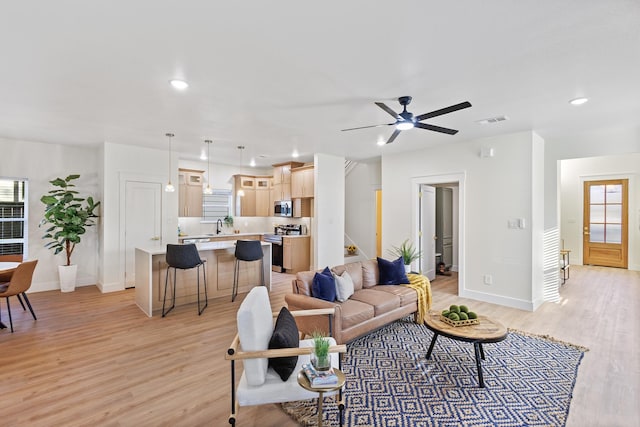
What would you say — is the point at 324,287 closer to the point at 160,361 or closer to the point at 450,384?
the point at 450,384

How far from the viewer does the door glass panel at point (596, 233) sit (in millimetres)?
8203

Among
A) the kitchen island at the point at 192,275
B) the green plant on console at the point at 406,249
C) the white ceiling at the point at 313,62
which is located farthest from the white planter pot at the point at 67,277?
the green plant on console at the point at 406,249

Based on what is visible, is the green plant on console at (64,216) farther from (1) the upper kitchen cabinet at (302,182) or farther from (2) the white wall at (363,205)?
(2) the white wall at (363,205)

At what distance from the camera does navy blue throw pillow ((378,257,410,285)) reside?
4.34 meters

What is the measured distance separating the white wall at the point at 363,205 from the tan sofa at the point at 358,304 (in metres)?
4.14

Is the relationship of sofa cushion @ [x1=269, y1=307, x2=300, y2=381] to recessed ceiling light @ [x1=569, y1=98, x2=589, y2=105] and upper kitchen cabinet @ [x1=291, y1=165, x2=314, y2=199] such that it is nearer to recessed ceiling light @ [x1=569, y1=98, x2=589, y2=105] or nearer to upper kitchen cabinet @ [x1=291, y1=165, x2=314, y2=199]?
recessed ceiling light @ [x1=569, y1=98, x2=589, y2=105]

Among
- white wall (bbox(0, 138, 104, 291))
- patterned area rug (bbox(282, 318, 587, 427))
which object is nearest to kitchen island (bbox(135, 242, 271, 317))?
white wall (bbox(0, 138, 104, 291))

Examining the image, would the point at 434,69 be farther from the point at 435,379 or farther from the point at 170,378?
the point at 170,378

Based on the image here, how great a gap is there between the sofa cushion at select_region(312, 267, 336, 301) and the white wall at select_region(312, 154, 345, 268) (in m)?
3.15

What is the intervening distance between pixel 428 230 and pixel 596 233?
5246mm

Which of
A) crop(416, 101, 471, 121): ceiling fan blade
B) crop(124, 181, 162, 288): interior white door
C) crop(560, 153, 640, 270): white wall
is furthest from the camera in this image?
crop(560, 153, 640, 270): white wall

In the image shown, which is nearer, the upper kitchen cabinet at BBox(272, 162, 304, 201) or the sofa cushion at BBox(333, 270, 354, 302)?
the sofa cushion at BBox(333, 270, 354, 302)

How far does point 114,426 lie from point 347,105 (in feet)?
11.7

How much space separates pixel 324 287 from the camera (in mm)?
3471
